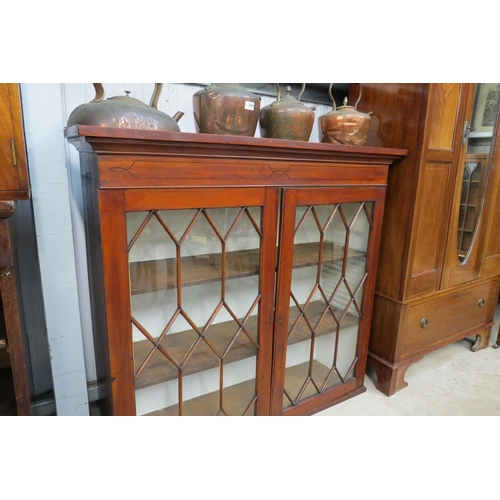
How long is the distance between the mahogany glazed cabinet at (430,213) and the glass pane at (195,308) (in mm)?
700

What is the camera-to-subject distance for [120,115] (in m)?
0.90

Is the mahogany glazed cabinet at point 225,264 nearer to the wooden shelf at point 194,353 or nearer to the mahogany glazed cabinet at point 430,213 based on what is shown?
the wooden shelf at point 194,353

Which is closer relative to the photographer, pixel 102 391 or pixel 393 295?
pixel 102 391

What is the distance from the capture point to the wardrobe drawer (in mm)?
1613

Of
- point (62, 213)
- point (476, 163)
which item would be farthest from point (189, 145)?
point (476, 163)

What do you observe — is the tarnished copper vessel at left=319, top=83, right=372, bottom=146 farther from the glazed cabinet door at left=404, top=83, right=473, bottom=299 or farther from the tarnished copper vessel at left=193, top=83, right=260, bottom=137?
the tarnished copper vessel at left=193, top=83, right=260, bottom=137

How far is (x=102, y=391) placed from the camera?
122cm

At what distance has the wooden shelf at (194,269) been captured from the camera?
1.02 meters

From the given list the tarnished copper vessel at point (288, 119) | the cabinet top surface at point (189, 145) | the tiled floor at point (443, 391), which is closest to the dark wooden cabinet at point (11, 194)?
the cabinet top surface at point (189, 145)

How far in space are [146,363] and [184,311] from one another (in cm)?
19

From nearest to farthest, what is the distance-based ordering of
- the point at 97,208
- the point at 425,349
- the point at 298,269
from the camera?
the point at 97,208 < the point at 298,269 < the point at 425,349

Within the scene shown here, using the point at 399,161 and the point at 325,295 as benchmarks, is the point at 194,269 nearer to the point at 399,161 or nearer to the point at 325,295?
the point at 325,295
